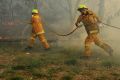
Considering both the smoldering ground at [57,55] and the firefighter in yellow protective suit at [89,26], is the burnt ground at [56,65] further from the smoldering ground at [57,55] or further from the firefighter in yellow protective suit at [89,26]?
the firefighter in yellow protective suit at [89,26]

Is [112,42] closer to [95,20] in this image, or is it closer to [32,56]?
[95,20]

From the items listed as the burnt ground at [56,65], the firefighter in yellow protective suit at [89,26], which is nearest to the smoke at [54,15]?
the burnt ground at [56,65]

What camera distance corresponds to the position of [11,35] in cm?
1638

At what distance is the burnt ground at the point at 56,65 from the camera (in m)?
8.26

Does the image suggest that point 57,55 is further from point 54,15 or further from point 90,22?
point 54,15

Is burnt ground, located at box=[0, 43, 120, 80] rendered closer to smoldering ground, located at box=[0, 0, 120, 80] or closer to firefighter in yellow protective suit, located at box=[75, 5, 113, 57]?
smoldering ground, located at box=[0, 0, 120, 80]

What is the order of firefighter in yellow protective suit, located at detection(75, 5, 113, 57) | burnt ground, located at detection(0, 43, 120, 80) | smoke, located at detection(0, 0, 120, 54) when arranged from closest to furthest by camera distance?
burnt ground, located at detection(0, 43, 120, 80) → firefighter in yellow protective suit, located at detection(75, 5, 113, 57) → smoke, located at detection(0, 0, 120, 54)

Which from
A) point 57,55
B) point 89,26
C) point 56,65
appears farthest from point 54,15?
point 56,65

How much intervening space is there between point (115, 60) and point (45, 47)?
11.1 ft

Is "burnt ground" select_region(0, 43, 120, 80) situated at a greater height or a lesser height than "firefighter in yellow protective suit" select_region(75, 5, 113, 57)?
lesser

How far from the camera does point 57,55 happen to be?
1120 centimetres

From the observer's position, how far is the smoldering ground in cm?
847

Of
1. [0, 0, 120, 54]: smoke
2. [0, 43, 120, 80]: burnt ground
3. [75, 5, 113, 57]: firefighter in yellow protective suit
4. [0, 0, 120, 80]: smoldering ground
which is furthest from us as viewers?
[0, 0, 120, 54]: smoke

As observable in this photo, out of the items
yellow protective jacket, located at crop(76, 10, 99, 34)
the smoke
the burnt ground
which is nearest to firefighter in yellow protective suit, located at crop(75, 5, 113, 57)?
yellow protective jacket, located at crop(76, 10, 99, 34)
